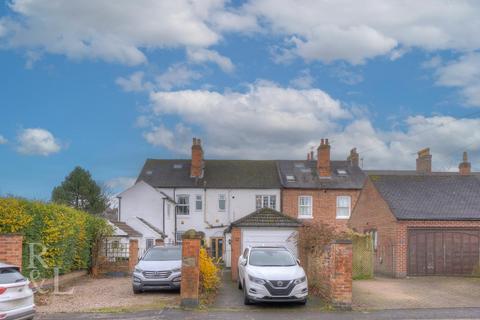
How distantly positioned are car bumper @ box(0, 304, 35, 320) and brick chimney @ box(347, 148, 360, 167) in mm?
Answer: 38551

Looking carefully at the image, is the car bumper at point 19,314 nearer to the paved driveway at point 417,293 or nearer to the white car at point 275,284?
the white car at point 275,284

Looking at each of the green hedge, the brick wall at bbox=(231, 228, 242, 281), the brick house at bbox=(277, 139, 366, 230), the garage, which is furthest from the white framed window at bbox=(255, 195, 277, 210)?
the green hedge

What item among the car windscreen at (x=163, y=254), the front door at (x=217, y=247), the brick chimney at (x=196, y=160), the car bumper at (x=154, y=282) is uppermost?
the brick chimney at (x=196, y=160)

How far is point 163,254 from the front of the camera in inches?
773

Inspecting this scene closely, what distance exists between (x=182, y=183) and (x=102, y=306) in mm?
28616

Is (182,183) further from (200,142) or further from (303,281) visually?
(303,281)

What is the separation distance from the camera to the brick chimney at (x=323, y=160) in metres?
43.6

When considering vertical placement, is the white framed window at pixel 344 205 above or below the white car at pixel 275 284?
above

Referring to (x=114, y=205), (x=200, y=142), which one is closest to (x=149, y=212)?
(x=200, y=142)

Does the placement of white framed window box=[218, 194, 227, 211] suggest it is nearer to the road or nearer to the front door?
the front door

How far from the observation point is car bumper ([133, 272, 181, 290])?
17.7m

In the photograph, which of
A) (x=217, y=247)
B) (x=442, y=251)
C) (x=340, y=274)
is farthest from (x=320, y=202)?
(x=340, y=274)

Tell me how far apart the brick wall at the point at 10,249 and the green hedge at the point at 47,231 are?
104 cm

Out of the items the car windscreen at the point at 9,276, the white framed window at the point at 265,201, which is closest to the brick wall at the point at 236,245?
the car windscreen at the point at 9,276
